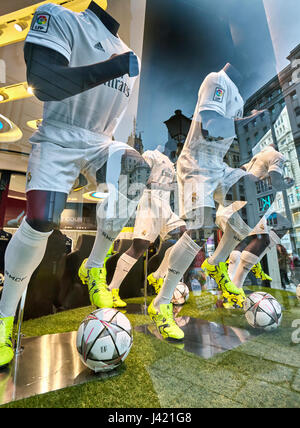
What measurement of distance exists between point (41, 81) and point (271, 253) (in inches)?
60.7

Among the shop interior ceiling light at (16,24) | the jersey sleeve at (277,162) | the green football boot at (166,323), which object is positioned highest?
the shop interior ceiling light at (16,24)

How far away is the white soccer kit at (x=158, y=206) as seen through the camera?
143 centimetres

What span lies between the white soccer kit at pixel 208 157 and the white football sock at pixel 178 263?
140mm

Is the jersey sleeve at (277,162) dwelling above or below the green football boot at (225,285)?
above

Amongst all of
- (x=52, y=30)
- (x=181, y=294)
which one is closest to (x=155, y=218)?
(x=181, y=294)

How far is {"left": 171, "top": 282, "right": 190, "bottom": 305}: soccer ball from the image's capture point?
1.91m

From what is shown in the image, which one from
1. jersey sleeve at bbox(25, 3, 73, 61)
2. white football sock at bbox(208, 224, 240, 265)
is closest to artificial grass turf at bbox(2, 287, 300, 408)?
white football sock at bbox(208, 224, 240, 265)

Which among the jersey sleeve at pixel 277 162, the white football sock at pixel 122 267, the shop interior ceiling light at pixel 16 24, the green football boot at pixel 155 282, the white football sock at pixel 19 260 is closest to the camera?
the white football sock at pixel 19 260

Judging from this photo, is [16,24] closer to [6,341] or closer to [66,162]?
[66,162]

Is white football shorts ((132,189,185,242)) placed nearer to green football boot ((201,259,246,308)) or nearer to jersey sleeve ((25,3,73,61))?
green football boot ((201,259,246,308))

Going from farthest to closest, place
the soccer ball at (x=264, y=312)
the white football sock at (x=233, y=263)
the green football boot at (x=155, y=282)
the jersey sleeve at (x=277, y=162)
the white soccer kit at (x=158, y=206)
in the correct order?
the green football boot at (x=155, y=282) < the white football sock at (x=233, y=263) < the white soccer kit at (x=158, y=206) < the soccer ball at (x=264, y=312) < the jersey sleeve at (x=277, y=162)

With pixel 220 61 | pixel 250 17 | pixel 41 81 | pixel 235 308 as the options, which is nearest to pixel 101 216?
pixel 41 81

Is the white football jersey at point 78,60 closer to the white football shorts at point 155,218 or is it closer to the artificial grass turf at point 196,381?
the white football shorts at point 155,218

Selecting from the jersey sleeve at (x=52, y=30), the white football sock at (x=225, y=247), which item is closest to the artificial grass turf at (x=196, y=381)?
the white football sock at (x=225, y=247)
